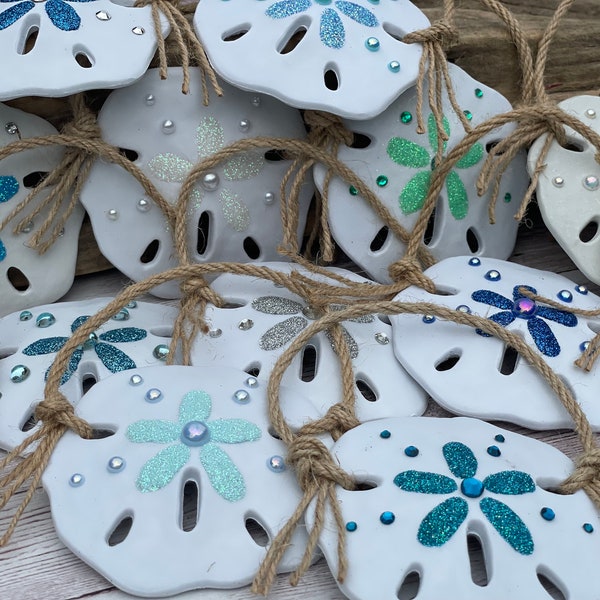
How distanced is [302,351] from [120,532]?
0.33 m

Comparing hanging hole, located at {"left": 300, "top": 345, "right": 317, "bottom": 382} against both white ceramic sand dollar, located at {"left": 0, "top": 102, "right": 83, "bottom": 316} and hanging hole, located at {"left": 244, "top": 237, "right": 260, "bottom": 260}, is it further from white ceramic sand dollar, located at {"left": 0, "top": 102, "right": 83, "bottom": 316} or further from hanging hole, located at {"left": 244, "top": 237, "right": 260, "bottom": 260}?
white ceramic sand dollar, located at {"left": 0, "top": 102, "right": 83, "bottom": 316}

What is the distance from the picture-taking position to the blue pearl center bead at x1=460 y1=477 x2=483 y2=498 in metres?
0.89

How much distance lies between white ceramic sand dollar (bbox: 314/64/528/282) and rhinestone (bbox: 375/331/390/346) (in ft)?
0.47

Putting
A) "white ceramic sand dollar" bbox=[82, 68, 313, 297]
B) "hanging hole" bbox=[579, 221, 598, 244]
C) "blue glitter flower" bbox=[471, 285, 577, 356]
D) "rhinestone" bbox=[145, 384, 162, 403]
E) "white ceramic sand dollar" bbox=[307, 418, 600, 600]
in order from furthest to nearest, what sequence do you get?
"hanging hole" bbox=[579, 221, 598, 244], "white ceramic sand dollar" bbox=[82, 68, 313, 297], "blue glitter flower" bbox=[471, 285, 577, 356], "rhinestone" bbox=[145, 384, 162, 403], "white ceramic sand dollar" bbox=[307, 418, 600, 600]

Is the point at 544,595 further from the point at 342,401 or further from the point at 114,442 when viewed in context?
the point at 114,442

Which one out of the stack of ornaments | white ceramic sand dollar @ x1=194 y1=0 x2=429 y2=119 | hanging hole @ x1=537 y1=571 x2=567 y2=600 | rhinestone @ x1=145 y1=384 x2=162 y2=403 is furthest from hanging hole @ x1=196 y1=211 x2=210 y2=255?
hanging hole @ x1=537 y1=571 x2=567 y2=600

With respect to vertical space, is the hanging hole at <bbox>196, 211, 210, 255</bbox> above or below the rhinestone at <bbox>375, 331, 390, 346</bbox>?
above

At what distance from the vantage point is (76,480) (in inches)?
35.7

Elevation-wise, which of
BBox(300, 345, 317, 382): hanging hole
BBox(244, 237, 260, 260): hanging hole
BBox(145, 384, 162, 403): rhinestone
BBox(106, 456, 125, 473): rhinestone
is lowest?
BBox(300, 345, 317, 382): hanging hole

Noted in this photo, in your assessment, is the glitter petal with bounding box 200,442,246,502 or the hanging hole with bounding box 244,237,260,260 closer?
the glitter petal with bounding box 200,442,246,502

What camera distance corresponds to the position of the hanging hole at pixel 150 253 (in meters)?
1.26

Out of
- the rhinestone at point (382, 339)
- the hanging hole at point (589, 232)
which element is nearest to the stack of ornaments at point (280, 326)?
the rhinestone at point (382, 339)

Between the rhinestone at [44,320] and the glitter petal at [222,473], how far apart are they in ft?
Result: 1.06

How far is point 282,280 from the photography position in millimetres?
1110
